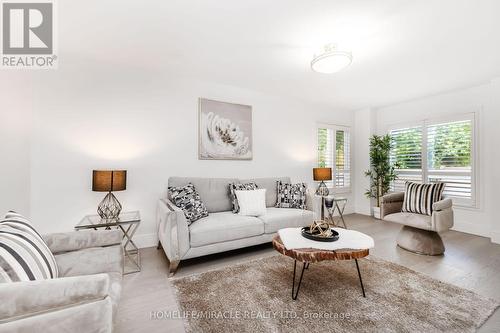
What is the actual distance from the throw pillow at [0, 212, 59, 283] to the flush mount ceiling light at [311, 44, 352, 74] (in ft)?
8.77

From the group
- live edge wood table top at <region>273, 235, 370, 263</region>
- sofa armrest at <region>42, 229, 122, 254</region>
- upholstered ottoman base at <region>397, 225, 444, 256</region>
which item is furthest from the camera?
upholstered ottoman base at <region>397, 225, 444, 256</region>

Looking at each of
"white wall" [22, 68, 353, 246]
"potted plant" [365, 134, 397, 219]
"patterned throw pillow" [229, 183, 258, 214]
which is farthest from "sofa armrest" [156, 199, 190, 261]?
"potted plant" [365, 134, 397, 219]

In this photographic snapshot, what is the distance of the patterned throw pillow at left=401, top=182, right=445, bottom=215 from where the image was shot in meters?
2.90

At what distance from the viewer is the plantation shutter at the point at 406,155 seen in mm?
4258

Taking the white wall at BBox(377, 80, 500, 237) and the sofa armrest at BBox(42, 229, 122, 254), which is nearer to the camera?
A: the sofa armrest at BBox(42, 229, 122, 254)

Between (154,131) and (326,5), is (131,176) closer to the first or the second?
(154,131)

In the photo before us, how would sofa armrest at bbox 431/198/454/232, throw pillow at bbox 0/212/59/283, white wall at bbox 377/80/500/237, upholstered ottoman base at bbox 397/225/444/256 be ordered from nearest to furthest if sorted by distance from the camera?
throw pillow at bbox 0/212/59/283 < sofa armrest at bbox 431/198/454/232 < upholstered ottoman base at bbox 397/225/444/256 < white wall at bbox 377/80/500/237

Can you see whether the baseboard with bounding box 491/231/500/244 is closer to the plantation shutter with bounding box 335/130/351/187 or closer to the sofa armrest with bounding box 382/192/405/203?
the sofa armrest with bounding box 382/192/405/203

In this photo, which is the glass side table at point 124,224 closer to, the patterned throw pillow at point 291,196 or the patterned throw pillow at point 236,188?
the patterned throw pillow at point 236,188

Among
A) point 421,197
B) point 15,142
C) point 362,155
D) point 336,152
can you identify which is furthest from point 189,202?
point 362,155

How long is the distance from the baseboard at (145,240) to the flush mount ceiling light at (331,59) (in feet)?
10.1

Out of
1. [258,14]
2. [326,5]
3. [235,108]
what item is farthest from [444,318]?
[235,108]

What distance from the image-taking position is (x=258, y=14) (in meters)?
1.90

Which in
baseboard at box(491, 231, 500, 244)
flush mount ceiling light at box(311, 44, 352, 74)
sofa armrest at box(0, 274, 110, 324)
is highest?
flush mount ceiling light at box(311, 44, 352, 74)
